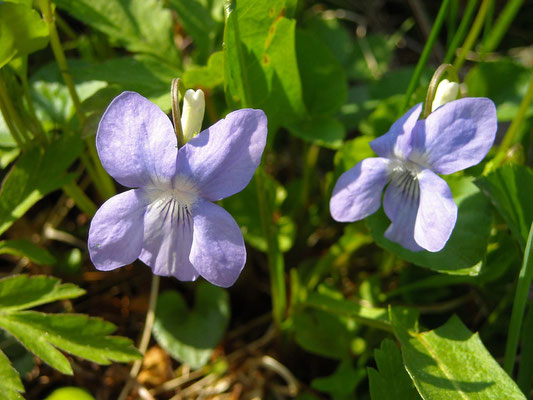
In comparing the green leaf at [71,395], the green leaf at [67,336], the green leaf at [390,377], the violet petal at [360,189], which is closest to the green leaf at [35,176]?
the green leaf at [67,336]

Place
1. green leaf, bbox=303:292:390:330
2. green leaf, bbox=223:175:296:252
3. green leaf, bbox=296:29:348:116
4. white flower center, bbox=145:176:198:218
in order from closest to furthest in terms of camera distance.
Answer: white flower center, bbox=145:176:198:218 → green leaf, bbox=303:292:390:330 → green leaf, bbox=223:175:296:252 → green leaf, bbox=296:29:348:116

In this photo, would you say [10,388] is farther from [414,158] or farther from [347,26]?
[347,26]

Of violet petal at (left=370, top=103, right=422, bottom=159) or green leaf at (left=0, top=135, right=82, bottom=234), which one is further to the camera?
green leaf at (left=0, top=135, right=82, bottom=234)

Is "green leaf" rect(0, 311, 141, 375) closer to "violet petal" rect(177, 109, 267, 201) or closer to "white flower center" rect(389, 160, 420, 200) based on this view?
"violet petal" rect(177, 109, 267, 201)

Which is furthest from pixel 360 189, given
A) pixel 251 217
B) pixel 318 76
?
pixel 318 76

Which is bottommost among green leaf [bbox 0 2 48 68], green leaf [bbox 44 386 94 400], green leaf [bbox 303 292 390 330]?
green leaf [bbox 44 386 94 400]

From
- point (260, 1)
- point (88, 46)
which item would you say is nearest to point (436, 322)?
point (260, 1)

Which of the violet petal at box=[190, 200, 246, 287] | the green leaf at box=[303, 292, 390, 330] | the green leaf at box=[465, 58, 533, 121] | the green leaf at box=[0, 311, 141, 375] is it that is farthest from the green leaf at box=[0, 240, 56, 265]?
the green leaf at box=[465, 58, 533, 121]

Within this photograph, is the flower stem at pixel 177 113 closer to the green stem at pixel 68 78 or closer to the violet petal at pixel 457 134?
the green stem at pixel 68 78
